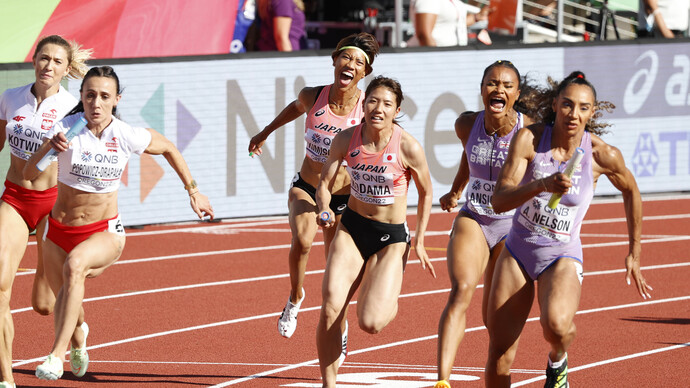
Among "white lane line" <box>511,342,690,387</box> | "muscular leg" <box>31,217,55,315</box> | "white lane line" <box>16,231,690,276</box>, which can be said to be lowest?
"white lane line" <box>16,231,690,276</box>

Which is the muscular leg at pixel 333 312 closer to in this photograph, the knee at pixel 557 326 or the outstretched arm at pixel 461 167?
the outstretched arm at pixel 461 167

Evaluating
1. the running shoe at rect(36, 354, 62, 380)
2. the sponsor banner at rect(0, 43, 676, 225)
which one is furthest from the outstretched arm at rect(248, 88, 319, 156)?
the sponsor banner at rect(0, 43, 676, 225)

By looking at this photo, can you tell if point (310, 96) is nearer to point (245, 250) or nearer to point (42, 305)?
point (42, 305)

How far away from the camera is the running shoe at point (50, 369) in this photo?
703 centimetres

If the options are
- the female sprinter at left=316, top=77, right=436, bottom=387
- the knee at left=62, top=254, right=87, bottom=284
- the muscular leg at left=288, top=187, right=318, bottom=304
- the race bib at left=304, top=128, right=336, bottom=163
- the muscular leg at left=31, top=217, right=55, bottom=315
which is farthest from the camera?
the muscular leg at left=288, top=187, right=318, bottom=304

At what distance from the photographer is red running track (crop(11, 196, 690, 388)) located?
8.48 metres

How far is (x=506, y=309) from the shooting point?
6871 mm

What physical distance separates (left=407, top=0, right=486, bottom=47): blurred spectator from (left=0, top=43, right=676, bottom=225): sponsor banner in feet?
1.27

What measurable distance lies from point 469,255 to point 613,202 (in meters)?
9.90

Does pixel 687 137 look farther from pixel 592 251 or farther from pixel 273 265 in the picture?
pixel 273 265

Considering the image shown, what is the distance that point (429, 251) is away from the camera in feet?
44.6

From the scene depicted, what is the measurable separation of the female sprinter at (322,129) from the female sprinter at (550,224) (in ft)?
6.71

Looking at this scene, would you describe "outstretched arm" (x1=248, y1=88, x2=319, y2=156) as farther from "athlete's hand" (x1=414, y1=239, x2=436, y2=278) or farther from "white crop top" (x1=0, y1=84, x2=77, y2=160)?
"athlete's hand" (x1=414, y1=239, x2=436, y2=278)

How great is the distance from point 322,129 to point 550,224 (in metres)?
2.51
